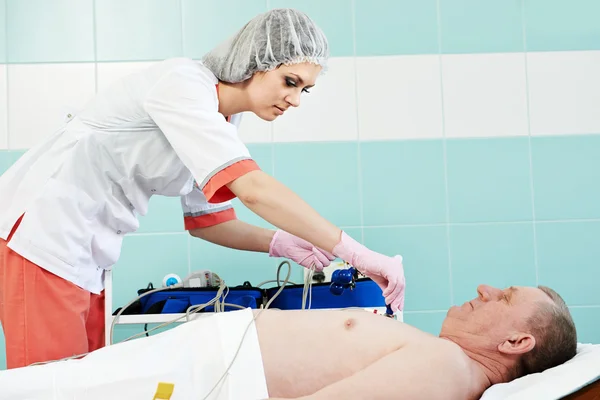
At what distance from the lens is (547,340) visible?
1471mm

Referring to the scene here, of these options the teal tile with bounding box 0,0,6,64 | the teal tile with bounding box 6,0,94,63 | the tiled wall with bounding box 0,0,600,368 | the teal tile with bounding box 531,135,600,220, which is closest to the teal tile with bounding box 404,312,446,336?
the tiled wall with bounding box 0,0,600,368

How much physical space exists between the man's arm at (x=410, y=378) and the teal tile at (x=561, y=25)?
1.81m

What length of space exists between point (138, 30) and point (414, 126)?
3.94ft

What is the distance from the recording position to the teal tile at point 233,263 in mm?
2693

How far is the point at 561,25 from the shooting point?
2770mm

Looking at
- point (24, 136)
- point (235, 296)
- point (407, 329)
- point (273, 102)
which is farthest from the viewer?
point (24, 136)

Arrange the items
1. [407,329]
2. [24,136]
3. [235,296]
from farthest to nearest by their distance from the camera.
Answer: [24,136] → [235,296] → [407,329]

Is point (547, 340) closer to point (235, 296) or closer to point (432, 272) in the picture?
point (235, 296)

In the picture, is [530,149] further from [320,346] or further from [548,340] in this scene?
[320,346]

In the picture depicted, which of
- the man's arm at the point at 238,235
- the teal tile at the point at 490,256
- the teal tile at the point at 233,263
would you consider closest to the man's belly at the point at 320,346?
the man's arm at the point at 238,235

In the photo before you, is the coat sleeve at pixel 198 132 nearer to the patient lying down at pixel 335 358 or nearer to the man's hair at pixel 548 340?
the patient lying down at pixel 335 358

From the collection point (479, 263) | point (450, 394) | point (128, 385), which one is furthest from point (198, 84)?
point (479, 263)

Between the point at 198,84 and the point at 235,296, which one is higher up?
the point at 198,84

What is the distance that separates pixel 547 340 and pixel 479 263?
1273mm
